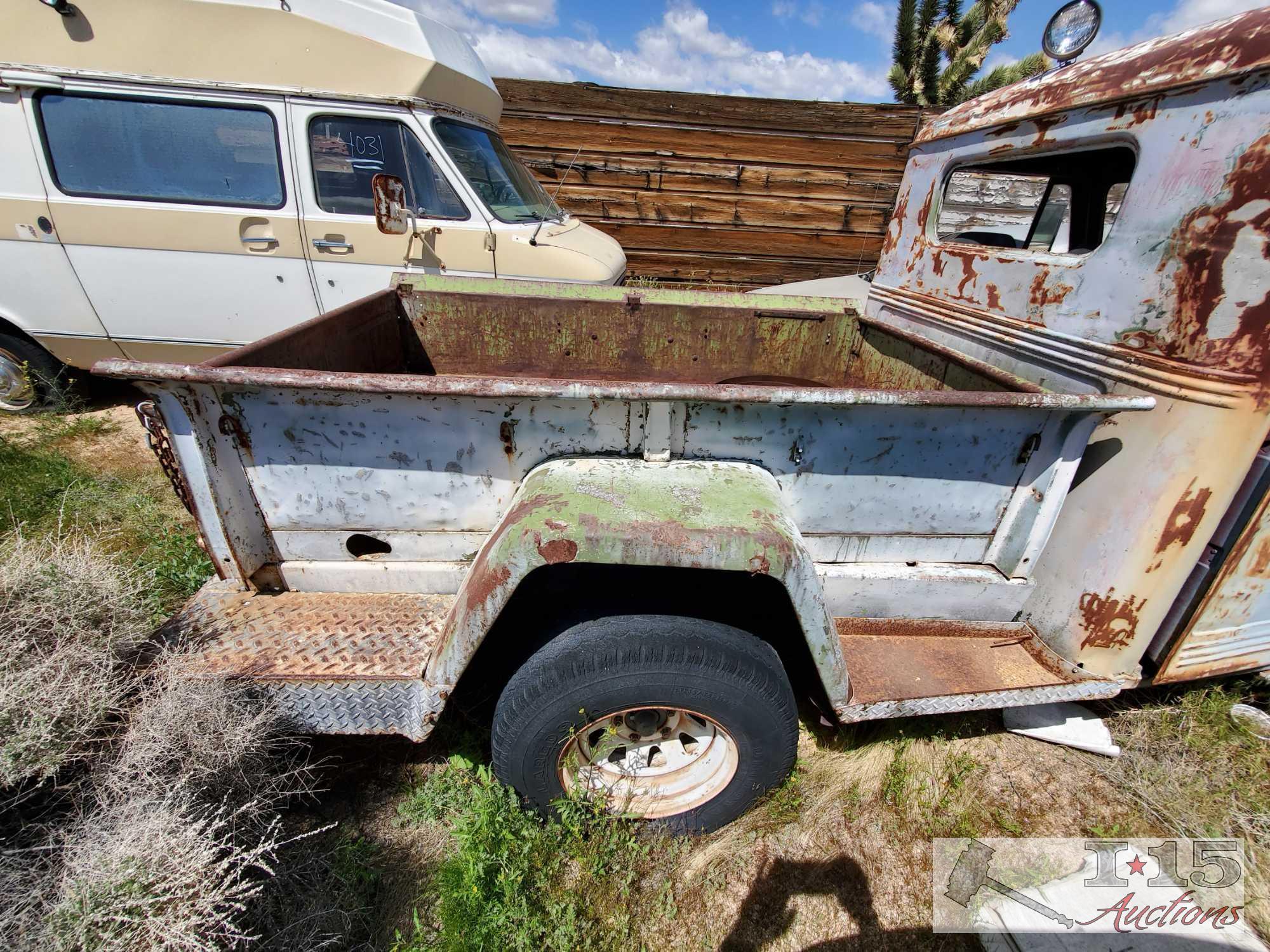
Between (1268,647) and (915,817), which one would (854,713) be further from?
(1268,647)

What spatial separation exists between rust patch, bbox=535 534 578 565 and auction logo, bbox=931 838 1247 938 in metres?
1.67

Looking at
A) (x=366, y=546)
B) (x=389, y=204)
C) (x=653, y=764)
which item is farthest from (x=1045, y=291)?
(x=389, y=204)

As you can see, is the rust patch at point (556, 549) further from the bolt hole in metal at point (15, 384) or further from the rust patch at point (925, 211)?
the bolt hole in metal at point (15, 384)

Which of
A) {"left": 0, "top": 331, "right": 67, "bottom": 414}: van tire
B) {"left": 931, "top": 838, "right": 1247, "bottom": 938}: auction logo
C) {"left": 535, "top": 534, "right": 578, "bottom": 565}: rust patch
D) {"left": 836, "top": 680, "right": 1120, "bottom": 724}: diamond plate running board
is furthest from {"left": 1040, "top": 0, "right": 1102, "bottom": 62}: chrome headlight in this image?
{"left": 0, "top": 331, "right": 67, "bottom": 414}: van tire

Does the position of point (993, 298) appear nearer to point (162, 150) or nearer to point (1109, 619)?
point (1109, 619)

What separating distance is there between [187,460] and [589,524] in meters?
1.10

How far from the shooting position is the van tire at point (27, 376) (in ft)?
13.7

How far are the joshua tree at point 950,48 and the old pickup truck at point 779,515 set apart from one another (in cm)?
2010

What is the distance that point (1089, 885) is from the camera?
1.84m

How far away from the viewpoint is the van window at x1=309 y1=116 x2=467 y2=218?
384cm

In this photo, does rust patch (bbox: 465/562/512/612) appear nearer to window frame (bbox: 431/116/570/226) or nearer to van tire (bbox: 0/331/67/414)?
window frame (bbox: 431/116/570/226)

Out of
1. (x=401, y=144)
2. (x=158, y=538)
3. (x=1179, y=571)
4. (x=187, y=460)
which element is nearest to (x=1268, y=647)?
(x=1179, y=571)

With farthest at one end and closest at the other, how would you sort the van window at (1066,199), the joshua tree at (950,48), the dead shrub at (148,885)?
1. the joshua tree at (950,48)
2. the van window at (1066,199)
3. the dead shrub at (148,885)

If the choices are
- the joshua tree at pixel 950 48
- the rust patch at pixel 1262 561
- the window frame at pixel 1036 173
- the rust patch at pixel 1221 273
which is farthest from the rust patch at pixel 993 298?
the joshua tree at pixel 950 48
